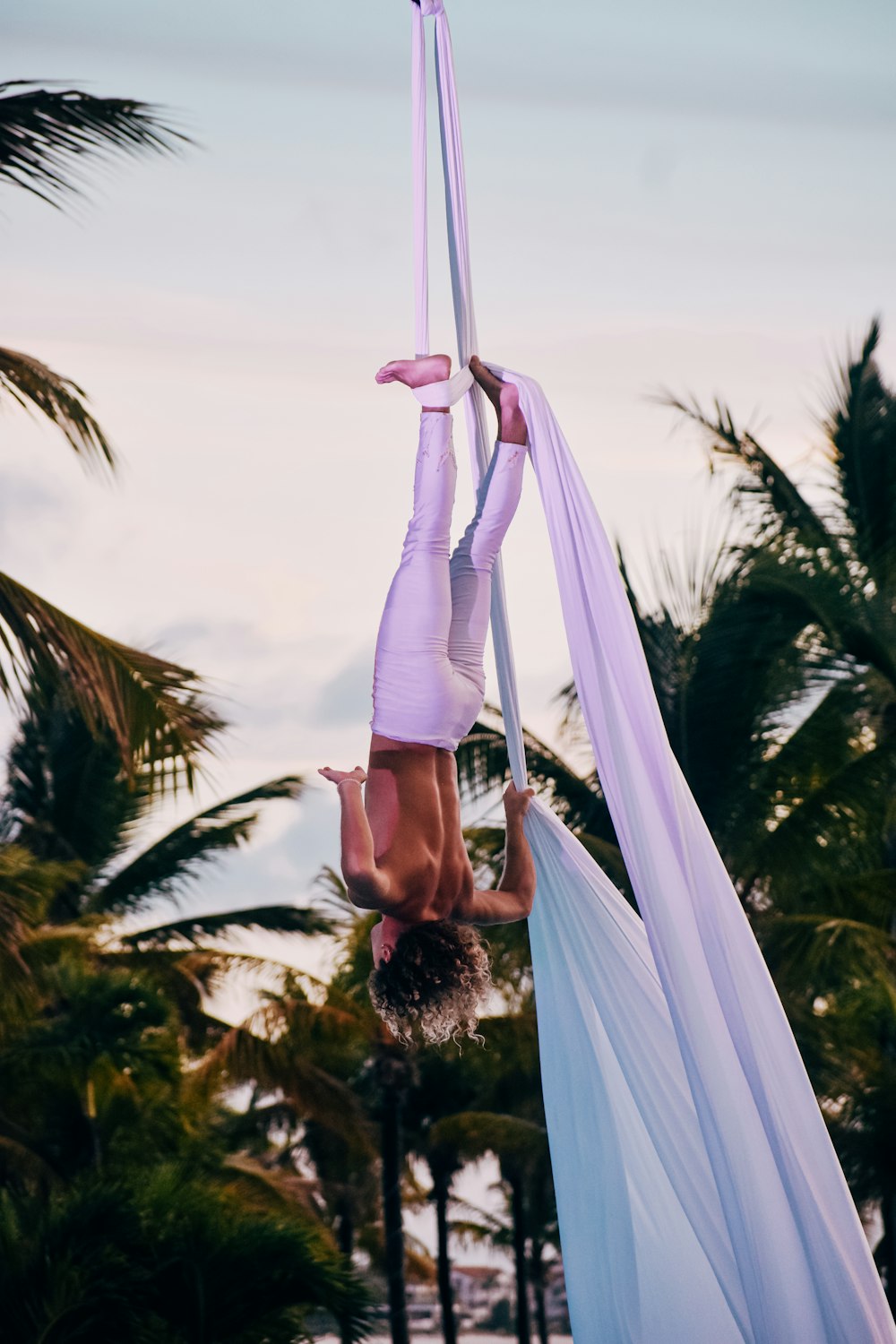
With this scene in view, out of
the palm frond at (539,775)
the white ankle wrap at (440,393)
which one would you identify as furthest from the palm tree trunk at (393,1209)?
the white ankle wrap at (440,393)

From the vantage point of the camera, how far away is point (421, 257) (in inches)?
150

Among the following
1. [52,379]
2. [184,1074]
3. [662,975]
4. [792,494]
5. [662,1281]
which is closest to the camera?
[662,975]

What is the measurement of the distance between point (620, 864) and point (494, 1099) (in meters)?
7.08

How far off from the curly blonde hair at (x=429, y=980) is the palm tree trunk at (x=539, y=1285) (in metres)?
16.4

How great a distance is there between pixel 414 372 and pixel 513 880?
1.24m

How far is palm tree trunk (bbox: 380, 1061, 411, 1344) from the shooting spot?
39.3ft

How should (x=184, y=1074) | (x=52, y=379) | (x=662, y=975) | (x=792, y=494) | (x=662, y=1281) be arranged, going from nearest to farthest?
(x=662, y=975) → (x=662, y=1281) → (x=52, y=379) → (x=792, y=494) → (x=184, y=1074)

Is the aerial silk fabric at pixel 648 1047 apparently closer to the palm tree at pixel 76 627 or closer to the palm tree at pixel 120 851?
the palm tree at pixel 76 627

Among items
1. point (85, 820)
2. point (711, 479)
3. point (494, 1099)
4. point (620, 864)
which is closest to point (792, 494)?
point (711, 479)

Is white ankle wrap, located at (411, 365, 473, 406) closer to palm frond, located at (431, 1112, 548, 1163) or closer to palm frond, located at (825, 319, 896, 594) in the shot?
palm frond, located at (825, 319, 896, 594)

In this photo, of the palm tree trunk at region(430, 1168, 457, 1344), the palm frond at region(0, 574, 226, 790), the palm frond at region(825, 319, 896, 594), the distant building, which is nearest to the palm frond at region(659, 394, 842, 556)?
the palm frond at region(825, 319, 896, 594)

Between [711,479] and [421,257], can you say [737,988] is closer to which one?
[421,257]

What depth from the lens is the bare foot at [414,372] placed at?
3598mm

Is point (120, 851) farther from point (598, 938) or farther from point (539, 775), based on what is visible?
point (598, 938)
